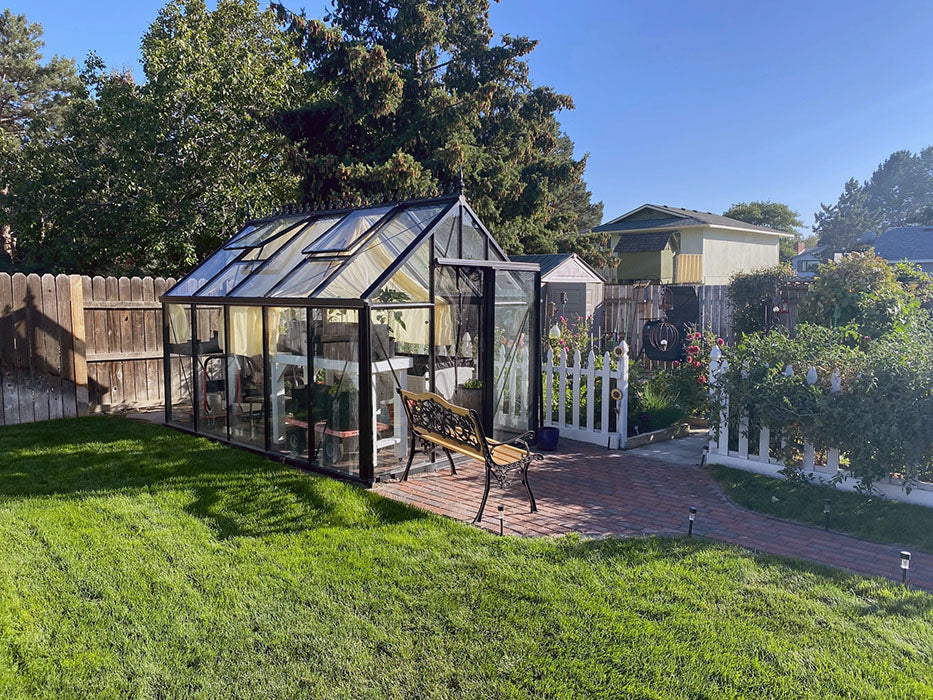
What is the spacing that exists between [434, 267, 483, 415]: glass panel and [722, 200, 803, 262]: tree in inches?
2006

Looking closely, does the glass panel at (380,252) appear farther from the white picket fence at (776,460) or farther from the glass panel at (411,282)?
the white picket fence at (776,460)

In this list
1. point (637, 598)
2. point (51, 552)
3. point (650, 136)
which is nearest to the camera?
point (637, 598)

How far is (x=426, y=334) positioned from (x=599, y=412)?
9.75 ft

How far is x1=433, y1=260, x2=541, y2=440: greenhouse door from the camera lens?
6895 millimetres

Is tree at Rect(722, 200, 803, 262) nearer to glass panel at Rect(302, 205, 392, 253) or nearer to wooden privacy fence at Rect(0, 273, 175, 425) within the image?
wooden privacy fence at Rect(0, 273, 175, 425)

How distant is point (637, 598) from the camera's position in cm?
383

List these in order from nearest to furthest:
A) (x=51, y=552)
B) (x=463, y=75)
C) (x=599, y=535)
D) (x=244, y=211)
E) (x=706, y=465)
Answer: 1. (x=51, y=552)
2. (x=599, y=535)
3. (x=706, y=465)
4. (x=244, y=211)
5. (x=463, y=75)

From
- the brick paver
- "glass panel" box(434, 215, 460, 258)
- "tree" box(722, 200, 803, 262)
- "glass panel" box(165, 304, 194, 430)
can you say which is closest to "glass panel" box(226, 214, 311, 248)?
"glass panel" box(165, 304, 194, 430)

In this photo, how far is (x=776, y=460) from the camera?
6.37m

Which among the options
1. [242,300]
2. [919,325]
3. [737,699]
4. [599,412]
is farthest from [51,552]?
[919,325]

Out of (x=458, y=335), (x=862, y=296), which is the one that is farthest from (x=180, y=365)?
(x=862, y=296)

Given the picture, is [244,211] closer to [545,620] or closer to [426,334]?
[426,334]

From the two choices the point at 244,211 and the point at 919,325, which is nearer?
the point at 919,325

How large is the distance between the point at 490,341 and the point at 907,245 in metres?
26.5
